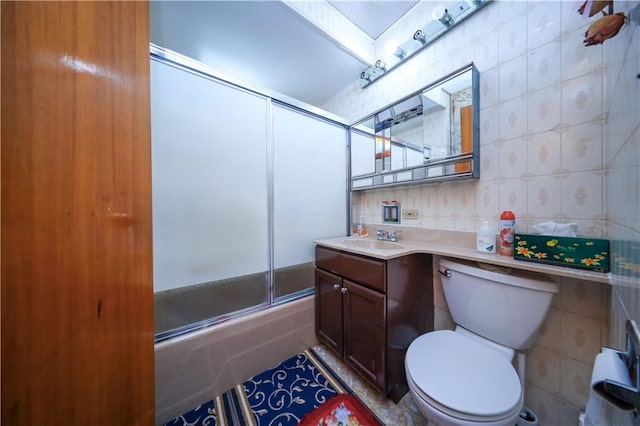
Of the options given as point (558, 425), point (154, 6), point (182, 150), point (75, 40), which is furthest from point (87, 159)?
point (558, 425)

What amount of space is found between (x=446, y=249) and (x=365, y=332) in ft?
2.20

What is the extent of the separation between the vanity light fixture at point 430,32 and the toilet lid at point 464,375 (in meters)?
1.82

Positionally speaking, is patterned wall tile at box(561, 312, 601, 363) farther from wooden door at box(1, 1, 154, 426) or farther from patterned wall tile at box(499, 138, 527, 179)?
wooden door at box(1, 1, 154, 426)

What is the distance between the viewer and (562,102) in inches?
35.4

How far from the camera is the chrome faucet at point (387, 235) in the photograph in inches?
60.5

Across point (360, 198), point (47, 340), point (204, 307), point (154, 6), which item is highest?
point (154, 6)

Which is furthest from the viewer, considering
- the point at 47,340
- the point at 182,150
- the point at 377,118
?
the point at 377,118

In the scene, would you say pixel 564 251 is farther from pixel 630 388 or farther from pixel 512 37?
pixel 512 37

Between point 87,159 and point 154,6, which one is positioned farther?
point 154,6

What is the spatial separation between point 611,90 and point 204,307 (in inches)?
81.8

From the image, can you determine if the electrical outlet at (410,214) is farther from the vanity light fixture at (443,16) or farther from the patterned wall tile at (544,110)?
the vanity light fixture at (443,16)

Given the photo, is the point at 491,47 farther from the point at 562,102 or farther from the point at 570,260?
the point at 570,260

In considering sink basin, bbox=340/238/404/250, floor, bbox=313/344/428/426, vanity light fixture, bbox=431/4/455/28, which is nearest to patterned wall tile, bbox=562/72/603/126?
vanity light fixture, bbox=431/4/455/28

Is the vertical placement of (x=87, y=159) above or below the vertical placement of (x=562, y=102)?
below
